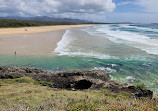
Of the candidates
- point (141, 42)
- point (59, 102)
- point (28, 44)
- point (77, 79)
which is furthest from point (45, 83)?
point (141, 42)

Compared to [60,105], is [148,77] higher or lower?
lower

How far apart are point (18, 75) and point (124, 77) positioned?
8818 millimetres

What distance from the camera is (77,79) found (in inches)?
334

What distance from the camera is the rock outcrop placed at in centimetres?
733

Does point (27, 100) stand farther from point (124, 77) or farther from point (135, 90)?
point (124, 77)

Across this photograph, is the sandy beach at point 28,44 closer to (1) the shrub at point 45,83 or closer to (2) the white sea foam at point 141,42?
(1) the shrub at point 45,83

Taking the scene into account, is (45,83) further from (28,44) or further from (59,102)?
Result: (28,44)

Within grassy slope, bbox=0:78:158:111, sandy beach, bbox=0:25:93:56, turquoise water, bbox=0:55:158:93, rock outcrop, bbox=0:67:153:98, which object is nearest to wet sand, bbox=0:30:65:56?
sandy beach, bbox=0:25:93:56

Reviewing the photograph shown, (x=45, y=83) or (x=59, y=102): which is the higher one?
(x=59, y=102)

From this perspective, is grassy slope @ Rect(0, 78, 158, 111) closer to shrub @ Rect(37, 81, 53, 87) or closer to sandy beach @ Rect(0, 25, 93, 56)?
shrub @ Rect(37, 81, 53, 87)

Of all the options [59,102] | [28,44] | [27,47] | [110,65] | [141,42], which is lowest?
[110,65]

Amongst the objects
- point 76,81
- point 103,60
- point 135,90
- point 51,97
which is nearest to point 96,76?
point 76,81

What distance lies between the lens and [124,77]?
11133mm

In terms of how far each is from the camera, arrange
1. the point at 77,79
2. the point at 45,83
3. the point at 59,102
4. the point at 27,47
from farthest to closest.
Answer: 1. the point at 27,47
2. the point at 77,79
3. the point at 45,83
4. the point at 59,102
